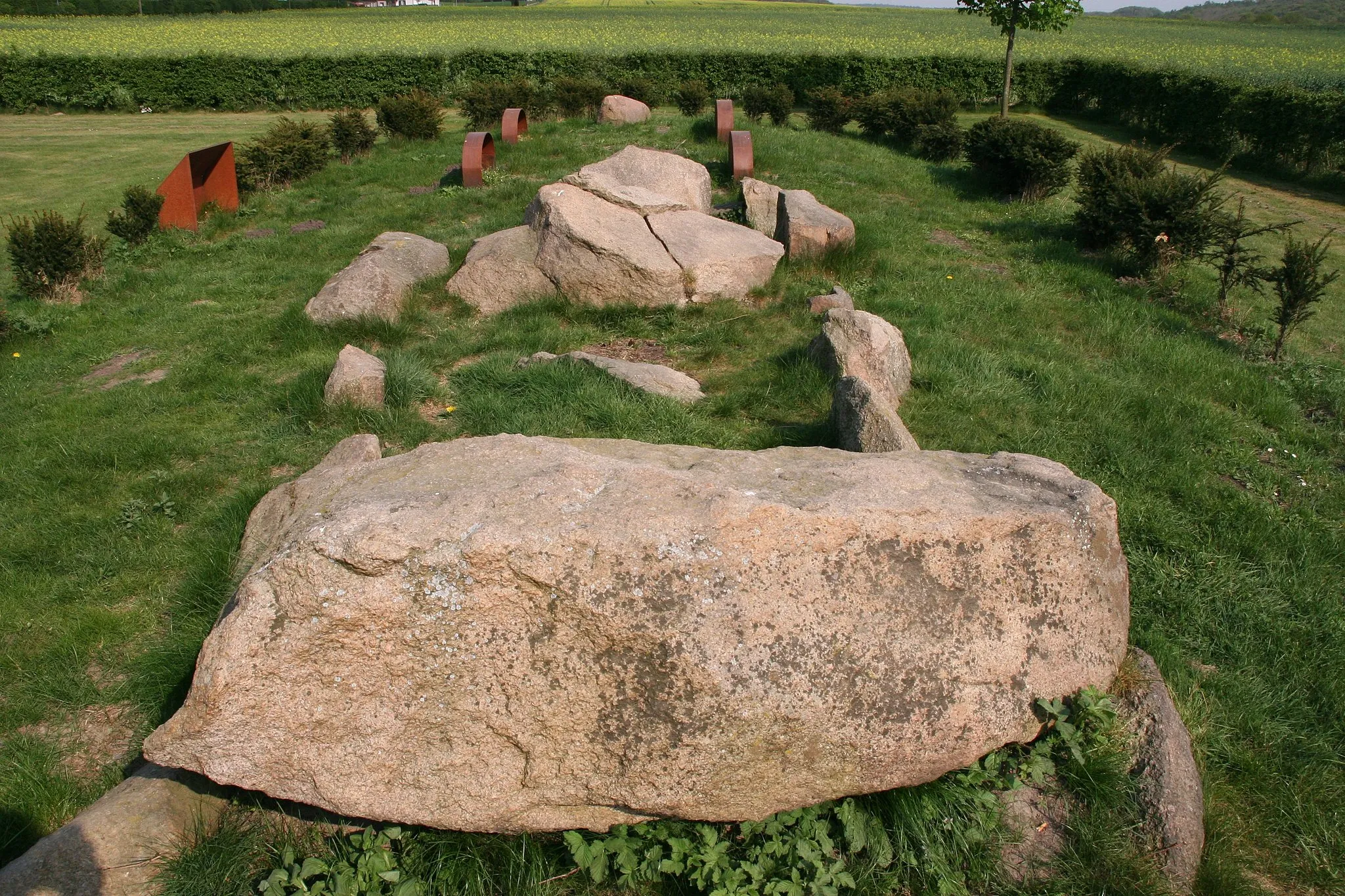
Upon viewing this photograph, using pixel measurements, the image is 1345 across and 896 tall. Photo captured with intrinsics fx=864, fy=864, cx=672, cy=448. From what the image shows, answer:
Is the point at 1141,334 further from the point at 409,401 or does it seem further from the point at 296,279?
the point at 296,279

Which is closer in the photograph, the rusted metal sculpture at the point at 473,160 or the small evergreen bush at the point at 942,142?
the rusted metal sculpture at the point at 473,160

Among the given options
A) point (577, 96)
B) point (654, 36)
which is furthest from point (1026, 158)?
point (654, 36)

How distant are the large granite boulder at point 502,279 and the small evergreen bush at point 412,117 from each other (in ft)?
26.8

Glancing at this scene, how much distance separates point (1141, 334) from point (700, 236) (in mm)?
4277

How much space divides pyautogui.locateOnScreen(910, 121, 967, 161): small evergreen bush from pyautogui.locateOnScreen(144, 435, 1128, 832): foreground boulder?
13.2 meters

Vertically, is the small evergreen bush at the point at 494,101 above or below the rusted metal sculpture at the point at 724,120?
above

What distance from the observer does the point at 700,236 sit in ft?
29.5

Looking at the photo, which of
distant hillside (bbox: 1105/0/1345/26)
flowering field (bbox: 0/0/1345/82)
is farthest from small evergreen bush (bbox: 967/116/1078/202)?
distant hillside (bbox: 1105/0/1345/26)

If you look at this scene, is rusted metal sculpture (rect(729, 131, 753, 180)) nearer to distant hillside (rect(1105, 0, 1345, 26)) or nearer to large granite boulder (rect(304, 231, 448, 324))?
large granite boulder (rect(304, 231, 448, 324))

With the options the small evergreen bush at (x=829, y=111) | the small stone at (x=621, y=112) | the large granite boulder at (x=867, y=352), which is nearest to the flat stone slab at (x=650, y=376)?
the large granite boulder at (x=867, y=352)

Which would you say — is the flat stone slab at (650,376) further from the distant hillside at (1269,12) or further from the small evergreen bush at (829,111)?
the distant hillside at (1269,12)

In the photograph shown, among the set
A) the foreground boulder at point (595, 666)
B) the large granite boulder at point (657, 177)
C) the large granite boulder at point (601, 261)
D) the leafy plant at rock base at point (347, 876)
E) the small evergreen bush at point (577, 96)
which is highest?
the small evergreen bush at point (577, 96)

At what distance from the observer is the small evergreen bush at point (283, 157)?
508 inches

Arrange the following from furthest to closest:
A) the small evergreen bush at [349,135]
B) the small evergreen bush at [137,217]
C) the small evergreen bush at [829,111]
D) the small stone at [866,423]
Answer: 1. the small evergreen bush at [829,111]
2. the small evergreen bush at [349,135]
3. the small evergreen bush at [137,217]
4. the small stone at [866,423]
